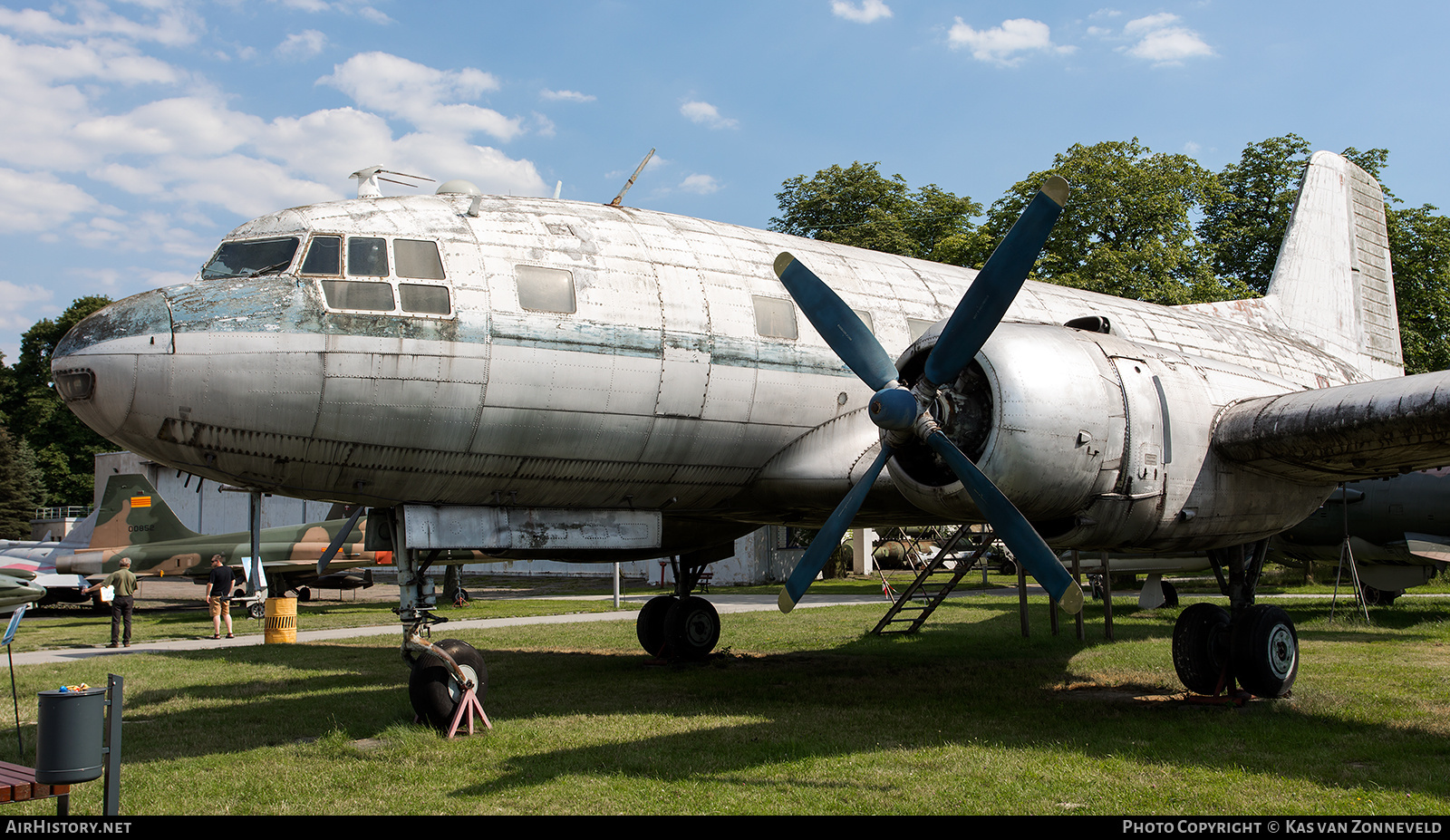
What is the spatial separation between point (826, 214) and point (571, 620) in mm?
29064

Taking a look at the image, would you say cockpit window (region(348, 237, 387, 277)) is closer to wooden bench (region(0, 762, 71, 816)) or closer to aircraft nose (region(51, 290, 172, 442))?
aircraft nose (region(51, 290, 172, 442))

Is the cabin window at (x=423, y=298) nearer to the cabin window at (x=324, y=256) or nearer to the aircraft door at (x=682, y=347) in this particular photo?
the cabin window at (x=324, y=256)

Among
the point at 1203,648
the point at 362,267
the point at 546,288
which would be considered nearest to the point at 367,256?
the point at 362,267

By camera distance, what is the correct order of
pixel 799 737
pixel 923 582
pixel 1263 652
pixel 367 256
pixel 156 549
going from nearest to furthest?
pixel 799 737
pixel 367 256
pixel 1263 652
pixel 923 582
pixel 156 549

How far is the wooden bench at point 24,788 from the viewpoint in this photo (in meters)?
4.84

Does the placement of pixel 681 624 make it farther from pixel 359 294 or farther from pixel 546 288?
pixel 359 294

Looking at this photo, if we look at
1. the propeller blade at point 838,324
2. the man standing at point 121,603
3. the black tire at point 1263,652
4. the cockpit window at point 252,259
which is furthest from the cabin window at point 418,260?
the man standing at point 121,603

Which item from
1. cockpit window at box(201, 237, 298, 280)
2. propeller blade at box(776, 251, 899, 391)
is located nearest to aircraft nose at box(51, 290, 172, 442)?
cockpit window at box(201, 237, 298, 280)

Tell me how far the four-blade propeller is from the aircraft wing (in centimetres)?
266

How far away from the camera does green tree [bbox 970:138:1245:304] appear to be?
32.5 metres

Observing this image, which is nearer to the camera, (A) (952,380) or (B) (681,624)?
(A) (952,380)

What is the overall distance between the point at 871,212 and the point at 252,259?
1429 inches

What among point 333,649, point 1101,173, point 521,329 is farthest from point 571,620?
point 1101,173

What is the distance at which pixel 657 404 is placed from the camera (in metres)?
9.66
